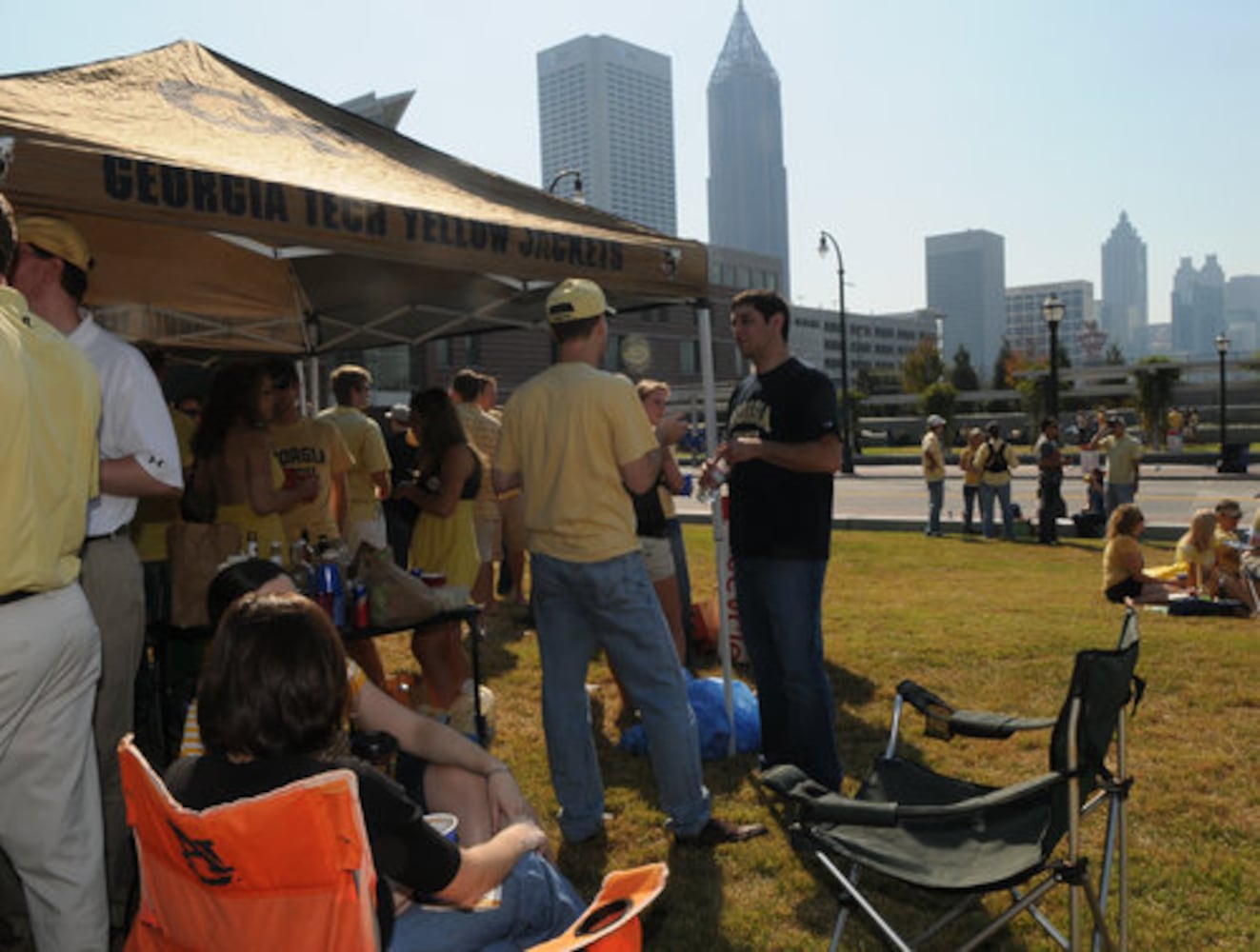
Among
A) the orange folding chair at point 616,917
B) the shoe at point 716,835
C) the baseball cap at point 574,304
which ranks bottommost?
the shoe at point 716,835

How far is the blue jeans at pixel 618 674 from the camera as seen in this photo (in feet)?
13.2

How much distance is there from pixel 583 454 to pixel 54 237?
6.32ft

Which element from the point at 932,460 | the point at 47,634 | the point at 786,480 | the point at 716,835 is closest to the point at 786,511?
the point at 786,480

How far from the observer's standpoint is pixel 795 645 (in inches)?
170

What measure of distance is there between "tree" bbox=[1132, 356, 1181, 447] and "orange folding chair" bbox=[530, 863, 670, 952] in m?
41.7

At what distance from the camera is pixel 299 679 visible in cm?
203

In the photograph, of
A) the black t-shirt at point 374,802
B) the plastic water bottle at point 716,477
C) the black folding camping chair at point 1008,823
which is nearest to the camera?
the black t-shirt at point 374,802

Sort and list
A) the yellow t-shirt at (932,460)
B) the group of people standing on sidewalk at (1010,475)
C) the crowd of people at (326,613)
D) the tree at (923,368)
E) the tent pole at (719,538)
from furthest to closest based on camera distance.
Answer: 1. the tree at (923,368)
2. the yellow t-shirt at (932,460)
3. the group of people standing on sidewalk at (1010,475)
4. the tent pole at (719,538)
5. the crowd of people at (326,613)

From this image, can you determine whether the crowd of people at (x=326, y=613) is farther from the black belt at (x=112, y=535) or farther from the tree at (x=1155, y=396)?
the tree at (x=1155, y=396)

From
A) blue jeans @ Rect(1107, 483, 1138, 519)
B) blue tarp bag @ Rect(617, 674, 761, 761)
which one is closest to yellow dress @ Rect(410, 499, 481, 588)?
blue tarp bag @ Rect(617, 674, 761, 761)

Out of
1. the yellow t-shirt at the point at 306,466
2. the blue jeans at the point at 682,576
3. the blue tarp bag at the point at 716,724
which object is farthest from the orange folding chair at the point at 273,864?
the blue jeans at the point at 682,576

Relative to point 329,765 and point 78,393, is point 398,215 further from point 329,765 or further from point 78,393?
point 329,765

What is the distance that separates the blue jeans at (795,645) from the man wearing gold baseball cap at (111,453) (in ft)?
7.75

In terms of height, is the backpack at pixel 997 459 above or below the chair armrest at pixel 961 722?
above
